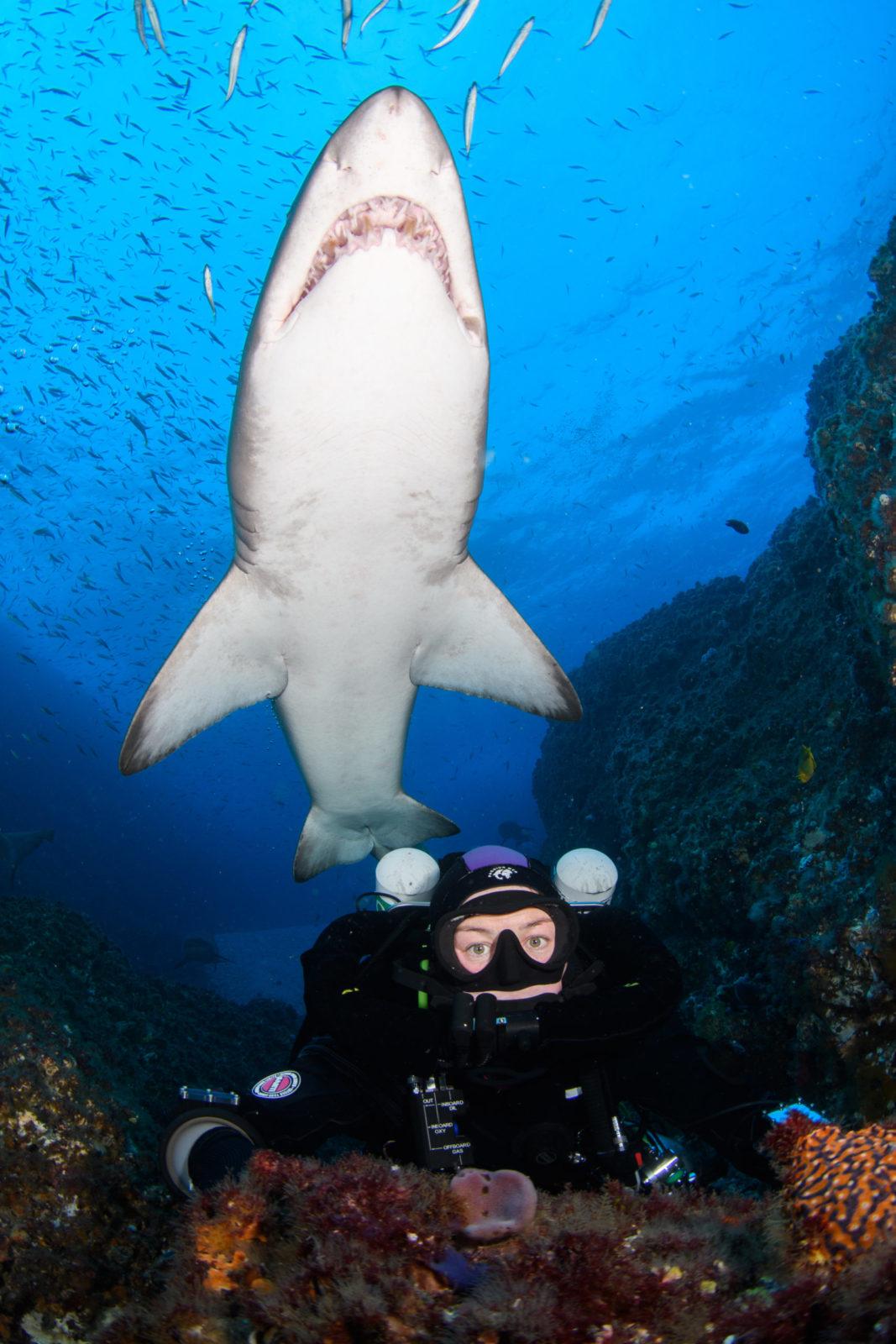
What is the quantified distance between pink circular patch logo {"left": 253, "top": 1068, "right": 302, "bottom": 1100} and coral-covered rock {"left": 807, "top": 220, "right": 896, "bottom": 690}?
4.46 meters

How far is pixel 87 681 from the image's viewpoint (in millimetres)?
53406

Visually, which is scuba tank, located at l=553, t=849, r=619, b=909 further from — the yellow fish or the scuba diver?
the yellow fish

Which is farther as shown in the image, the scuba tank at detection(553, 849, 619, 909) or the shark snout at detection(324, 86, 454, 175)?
the scuba tank at detection(553, 849, 619, 909)

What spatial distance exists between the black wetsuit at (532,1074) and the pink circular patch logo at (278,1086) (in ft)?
0.08

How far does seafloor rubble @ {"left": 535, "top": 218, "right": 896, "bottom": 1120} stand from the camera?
3.62m

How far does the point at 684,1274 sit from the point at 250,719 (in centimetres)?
5929

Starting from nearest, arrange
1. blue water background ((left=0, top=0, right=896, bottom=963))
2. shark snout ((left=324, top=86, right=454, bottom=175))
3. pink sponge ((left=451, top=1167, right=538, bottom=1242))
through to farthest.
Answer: pink sponge ((left=451, top=1167, right=538, bottom=1242)) < shark snout ((left=324, top=86, right=454, bottom=175)) < blue water background ((left=0, top=0, right=896, bottom=963))

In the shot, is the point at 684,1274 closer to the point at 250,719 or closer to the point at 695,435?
the point at 695,435

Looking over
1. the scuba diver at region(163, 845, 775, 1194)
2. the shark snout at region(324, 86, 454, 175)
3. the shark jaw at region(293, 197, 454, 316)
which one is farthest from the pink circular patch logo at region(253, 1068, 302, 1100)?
the shark snout at region(324, 86, 454, 175)

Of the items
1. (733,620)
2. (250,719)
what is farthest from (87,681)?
(733,620)

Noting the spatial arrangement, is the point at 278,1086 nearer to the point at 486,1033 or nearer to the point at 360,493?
the point at 486,1033

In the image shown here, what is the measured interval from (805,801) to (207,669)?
556 centimetres

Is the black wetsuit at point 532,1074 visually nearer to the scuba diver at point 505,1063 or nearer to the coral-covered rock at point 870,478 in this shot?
the scuba diver at point 505,1063

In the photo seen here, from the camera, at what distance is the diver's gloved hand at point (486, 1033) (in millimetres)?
2740
